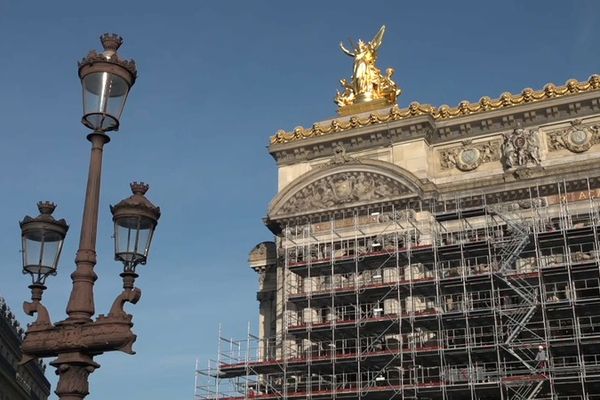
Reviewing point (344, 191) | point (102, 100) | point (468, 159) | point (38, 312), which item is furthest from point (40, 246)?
point (468, 159)

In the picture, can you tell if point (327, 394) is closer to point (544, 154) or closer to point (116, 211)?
point (544, 154)

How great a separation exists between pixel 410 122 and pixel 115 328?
1278 inches

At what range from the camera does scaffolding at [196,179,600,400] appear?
3466 cm

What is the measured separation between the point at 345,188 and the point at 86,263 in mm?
31629

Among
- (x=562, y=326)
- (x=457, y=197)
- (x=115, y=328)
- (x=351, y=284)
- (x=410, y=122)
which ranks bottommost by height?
(x=115, y=328)

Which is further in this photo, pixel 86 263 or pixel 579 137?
pixel 579 137

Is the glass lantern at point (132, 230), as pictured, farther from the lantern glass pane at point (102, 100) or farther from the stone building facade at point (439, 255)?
the stone building facade at point (439, 255)

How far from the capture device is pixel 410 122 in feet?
137

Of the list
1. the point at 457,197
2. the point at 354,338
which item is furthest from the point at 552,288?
the point at 354,338

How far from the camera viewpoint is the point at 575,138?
1554 inches

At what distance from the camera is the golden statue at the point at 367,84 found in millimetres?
45938

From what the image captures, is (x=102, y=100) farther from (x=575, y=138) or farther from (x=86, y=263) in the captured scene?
(x=575, y=138)

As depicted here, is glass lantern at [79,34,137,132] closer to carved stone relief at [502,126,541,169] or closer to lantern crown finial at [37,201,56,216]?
lantern crown finial at [37,201,56,216]

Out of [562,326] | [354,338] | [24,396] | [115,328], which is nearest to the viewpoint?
[115,328]
